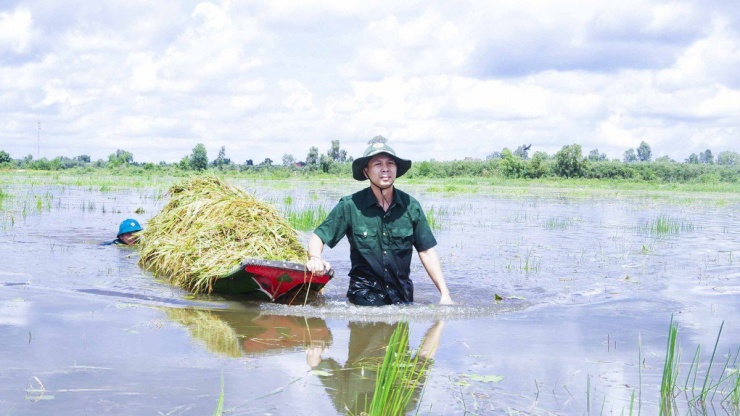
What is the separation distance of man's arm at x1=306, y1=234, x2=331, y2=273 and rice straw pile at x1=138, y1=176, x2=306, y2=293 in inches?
63.6

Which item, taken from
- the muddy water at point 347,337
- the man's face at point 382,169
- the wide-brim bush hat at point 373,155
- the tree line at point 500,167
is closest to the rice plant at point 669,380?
the muddy water at point 347,337

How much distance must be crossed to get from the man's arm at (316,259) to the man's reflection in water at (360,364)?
0.56 m

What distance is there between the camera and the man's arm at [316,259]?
16.6 feet

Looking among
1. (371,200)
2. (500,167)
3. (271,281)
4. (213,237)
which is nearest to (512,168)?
(500,167)

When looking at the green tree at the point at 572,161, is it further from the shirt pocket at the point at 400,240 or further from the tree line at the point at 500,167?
the shirt pocket at the point at 400,240

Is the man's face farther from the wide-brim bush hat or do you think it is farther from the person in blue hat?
the person in blue hat

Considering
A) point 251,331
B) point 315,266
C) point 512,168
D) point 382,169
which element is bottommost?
point 251,331

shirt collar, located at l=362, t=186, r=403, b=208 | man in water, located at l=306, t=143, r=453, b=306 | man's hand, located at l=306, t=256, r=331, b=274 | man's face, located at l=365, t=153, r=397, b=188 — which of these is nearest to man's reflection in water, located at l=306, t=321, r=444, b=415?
man in water, located at l=306, t=143, r=453, b=306

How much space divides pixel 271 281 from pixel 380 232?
3.94 ft

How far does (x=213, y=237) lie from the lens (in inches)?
286

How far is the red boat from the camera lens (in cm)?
588

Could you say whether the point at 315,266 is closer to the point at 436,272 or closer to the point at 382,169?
the point at 382,169

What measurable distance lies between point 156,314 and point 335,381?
8.31 ft

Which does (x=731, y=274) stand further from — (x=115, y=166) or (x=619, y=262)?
(x=115, y=166)
